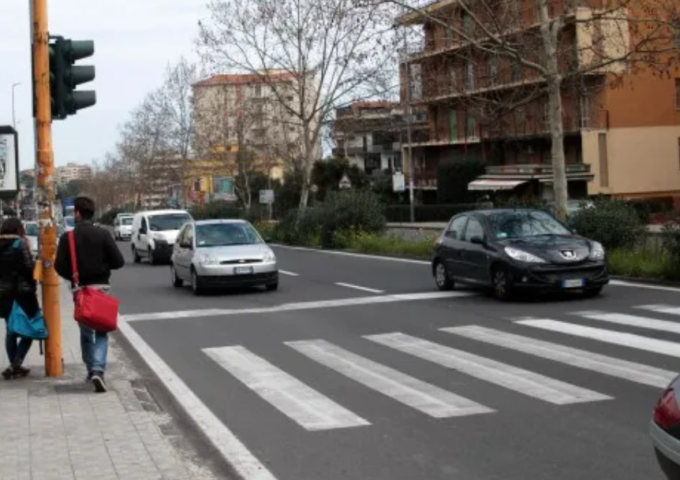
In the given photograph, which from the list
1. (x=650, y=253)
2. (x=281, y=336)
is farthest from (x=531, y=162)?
(x=281, y=336)

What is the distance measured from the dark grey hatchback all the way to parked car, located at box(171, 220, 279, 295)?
11.7ft

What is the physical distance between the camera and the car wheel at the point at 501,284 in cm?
1563

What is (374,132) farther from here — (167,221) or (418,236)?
(167,221)

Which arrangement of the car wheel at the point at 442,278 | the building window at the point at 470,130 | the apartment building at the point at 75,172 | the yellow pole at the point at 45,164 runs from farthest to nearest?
the apartment building at the point at 75,172, the building window at the point at 470,130, the car wheel at the point at 442,278, the yellow pole at the point at 45,164

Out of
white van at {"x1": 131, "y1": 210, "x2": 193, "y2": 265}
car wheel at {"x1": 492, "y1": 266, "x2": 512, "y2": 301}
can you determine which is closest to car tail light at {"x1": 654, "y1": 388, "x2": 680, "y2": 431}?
car wheel at {"x1": 492, "y1": 266, "x2": 512, "y2": 301}

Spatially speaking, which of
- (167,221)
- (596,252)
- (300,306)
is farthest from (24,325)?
(167,221)

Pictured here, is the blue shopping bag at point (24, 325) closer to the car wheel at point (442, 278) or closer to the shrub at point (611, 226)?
the car wheel at point (442, 278)

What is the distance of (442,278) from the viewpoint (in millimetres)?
18172

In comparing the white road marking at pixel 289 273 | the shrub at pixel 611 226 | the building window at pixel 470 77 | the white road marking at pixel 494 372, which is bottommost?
the white road marking at pixel 494 372

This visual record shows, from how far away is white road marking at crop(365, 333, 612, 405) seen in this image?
8.34 metres

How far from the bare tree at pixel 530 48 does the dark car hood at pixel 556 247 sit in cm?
654

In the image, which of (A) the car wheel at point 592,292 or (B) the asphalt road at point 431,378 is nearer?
(B) the asphalt road at point 431,378

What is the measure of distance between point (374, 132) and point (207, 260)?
75.6 m

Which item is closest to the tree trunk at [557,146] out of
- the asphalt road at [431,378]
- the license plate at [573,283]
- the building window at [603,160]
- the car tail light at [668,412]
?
the asphalt road at [431,378]
